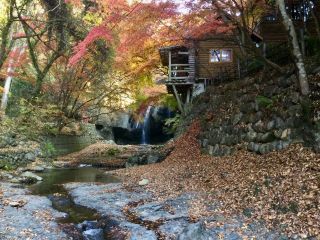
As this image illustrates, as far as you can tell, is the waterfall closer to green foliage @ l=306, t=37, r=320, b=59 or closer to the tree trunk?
green foliage @ l=306, t=37, r=320, b=59

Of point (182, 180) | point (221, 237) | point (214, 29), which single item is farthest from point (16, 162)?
point (221, 237)

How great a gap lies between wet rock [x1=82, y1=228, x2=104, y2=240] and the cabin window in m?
18.6

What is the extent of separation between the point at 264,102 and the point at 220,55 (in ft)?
40.7

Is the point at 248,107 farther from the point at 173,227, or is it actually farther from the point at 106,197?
the point at 173,227

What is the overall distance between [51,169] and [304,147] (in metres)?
15.6

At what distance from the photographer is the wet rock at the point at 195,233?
8.36 m

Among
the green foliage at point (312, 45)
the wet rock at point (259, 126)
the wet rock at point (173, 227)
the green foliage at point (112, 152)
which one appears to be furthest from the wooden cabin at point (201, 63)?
the wet rock at point (173, 227)

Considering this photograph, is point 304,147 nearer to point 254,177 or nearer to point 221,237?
point 254,177

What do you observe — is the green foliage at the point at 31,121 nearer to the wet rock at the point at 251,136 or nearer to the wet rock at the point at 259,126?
the wet rock at the point at 251,136

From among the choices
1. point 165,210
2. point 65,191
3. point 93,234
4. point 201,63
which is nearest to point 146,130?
point 201,63

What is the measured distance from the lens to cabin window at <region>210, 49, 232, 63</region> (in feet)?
84.3

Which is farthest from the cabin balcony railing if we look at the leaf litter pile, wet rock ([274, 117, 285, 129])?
wet rock ([274, 117, 285, 129])

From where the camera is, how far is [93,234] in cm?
938

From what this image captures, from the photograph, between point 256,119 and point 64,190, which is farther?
point 64,190
